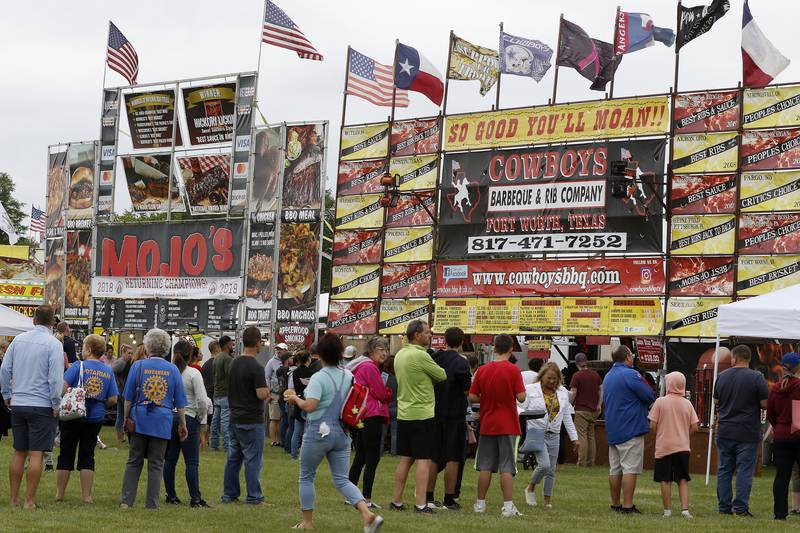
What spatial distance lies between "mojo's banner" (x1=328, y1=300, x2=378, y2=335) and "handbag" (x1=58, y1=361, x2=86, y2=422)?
57.3 ft

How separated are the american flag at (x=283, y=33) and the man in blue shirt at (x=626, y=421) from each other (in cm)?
1919

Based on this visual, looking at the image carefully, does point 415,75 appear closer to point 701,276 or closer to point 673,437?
point 701,276

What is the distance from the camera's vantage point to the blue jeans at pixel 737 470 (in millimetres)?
13375

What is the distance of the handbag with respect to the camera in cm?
1191

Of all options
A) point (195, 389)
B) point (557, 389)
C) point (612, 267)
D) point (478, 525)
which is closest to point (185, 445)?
point (195, 389)

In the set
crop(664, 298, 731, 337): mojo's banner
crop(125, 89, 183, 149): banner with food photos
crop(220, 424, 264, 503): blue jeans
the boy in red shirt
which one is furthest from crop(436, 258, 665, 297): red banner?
crop(220, 424, 264, 503): blue jeans

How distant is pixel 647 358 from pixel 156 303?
43.2 feet

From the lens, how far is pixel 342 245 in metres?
30.3

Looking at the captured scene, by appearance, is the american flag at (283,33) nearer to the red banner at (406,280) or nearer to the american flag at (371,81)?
→ the american flag at (371,81)

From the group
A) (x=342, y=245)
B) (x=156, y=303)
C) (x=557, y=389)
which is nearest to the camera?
(x=557, y=389)

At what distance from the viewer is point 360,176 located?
30.1 m

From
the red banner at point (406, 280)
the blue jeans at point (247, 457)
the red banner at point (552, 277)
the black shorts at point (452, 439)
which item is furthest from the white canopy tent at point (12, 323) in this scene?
the red banner at point (552, 277)

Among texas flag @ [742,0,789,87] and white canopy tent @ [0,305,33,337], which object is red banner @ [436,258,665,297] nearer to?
texas flag @ [742,0,789,87]

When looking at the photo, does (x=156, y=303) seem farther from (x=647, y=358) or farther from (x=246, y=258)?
(x=647, y=358)
